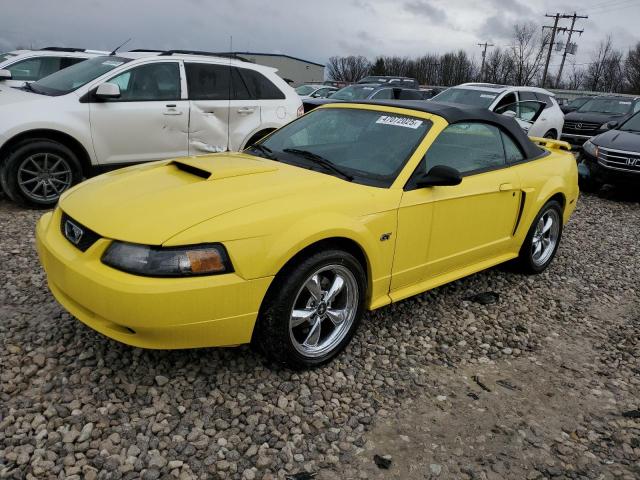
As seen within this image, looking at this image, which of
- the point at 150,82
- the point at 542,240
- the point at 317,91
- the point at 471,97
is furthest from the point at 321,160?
the point at 317,91

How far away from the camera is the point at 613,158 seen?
328 inches

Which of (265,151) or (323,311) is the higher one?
(265,151)

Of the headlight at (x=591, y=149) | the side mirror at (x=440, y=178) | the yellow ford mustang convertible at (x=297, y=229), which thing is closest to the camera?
the yellow ford mustang convertible at (x=297, y=229)

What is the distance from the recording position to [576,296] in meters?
4.50

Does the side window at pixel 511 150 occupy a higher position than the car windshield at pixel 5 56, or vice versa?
the car windshield at pixel 5 56

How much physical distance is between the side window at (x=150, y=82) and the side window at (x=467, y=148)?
12.5 ft

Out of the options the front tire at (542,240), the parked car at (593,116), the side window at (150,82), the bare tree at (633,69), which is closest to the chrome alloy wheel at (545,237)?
the front tire at (542,240)

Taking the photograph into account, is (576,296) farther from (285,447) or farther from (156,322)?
(156,322)

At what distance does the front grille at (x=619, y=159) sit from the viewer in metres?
8.07

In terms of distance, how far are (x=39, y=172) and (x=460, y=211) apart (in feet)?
14.5

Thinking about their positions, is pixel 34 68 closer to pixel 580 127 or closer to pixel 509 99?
pixel 509 99

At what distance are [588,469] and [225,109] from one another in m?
5.54

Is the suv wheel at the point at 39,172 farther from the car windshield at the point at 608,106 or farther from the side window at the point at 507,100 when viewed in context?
the car windshield at the point at 608,106

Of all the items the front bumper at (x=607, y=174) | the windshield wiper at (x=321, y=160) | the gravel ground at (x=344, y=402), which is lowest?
the gravel ground at (x=344, y=402)
